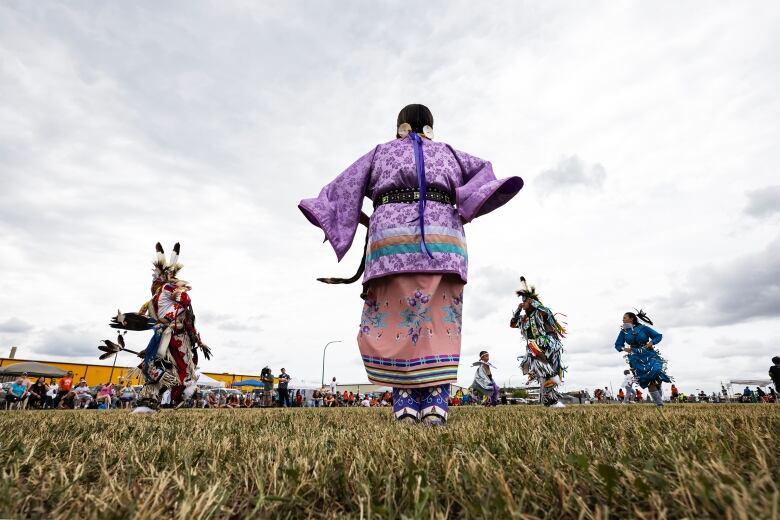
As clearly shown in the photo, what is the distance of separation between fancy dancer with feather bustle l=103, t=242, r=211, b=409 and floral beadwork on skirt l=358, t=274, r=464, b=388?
4.21 meters

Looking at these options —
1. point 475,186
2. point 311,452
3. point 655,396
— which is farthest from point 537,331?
point 311,452

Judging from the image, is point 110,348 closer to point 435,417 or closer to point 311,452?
point 435,417

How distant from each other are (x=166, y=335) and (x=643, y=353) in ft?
31.1

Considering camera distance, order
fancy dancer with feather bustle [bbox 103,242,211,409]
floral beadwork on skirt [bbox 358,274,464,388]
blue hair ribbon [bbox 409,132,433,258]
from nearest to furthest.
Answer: floral beadwork on skirt [bbox 358,274,464,388], blue hair ribbon [bbox 409,132,433,258], fancy dancer with feather bustle [bbox 103,242,211,409]

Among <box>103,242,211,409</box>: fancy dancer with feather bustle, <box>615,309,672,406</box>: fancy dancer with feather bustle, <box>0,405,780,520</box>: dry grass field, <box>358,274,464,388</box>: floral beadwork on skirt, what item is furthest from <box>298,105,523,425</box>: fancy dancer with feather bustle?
<box>615,309,672,406</box>: fancy dancer with feather bustle

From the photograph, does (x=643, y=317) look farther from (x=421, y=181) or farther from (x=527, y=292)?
(x=421, y=181)

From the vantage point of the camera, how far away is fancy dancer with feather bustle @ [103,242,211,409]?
6.66 m

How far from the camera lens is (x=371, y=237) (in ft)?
12.8

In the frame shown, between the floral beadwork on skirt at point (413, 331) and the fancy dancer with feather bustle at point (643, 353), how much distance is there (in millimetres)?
7496

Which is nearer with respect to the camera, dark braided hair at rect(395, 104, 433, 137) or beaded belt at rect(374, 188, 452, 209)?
beaded belt at rect(374, 188, 452, 209)

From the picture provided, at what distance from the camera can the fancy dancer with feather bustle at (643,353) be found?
948 centimetres

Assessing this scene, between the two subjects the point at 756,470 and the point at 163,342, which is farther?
the point at 163,342

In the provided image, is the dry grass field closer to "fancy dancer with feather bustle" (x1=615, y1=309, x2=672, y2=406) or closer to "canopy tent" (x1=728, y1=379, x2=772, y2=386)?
"fancy dancer with feather bustle" (x1=615, y1=309, x2=672, y2=406)

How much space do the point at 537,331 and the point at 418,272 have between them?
820cm
